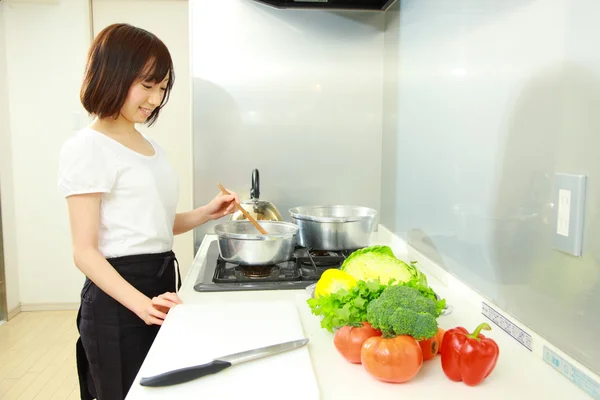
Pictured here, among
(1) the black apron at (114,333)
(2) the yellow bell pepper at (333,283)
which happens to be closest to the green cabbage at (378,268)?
(2) the yellow bell pepper at (333,283)

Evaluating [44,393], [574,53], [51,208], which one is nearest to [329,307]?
[574,53]

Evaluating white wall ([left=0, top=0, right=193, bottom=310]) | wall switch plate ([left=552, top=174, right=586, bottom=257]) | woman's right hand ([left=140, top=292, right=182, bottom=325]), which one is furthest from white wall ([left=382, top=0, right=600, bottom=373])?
white wall ([left=0, top=0, right=193, bottom=310])

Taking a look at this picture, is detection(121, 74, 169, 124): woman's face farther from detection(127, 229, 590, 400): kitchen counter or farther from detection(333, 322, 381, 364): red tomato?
Answer: detection(333, 322, 381, 364): red tomato

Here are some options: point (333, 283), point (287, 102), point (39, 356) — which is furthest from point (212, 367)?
point (39, 356)

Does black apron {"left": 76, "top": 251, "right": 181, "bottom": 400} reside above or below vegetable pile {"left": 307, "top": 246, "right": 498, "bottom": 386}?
below

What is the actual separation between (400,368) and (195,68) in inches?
58.5

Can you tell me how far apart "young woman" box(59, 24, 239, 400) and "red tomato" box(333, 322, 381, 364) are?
408 millimetres

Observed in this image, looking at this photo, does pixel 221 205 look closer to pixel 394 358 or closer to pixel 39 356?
pixel 394 358

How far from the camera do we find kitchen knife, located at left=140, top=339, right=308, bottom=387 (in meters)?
0.69

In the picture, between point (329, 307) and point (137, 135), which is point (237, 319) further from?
point (137, 135)

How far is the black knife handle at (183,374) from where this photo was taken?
0.69 meters

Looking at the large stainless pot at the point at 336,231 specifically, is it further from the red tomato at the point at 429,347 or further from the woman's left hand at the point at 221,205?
the red tomato at the point at 429,347

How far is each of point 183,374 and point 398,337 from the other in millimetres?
301

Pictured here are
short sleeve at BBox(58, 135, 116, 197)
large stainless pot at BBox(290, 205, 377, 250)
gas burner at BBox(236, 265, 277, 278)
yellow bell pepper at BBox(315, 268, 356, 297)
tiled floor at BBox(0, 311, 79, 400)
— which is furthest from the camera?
tiled floor at BBox(0, 311, 79, 400)
